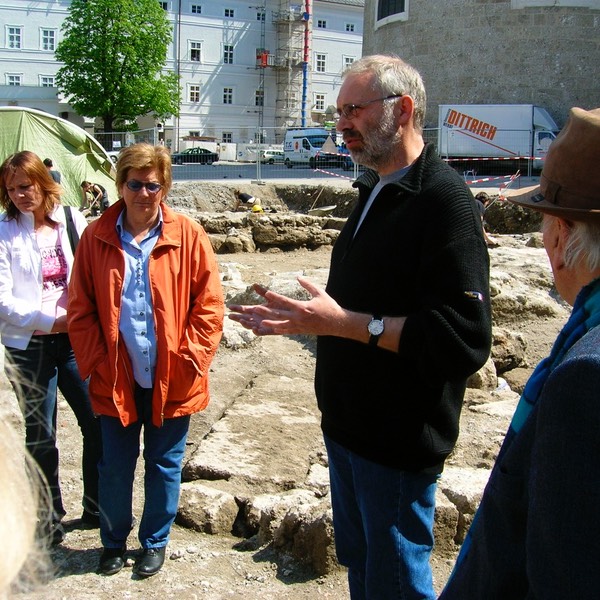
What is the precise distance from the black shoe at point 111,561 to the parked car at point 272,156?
27.6m

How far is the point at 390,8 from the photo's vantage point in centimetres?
2981

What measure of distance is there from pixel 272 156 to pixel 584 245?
31235mm

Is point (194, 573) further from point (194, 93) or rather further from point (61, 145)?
point (194, 93)

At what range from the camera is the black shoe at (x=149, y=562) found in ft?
10.6

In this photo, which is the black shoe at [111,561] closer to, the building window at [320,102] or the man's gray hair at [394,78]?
the man's gray hair at [394,78]

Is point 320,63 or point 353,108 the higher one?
point 320,63

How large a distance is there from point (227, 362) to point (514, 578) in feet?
16.1

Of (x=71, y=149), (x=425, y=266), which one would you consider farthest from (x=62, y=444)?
(x=71, y=149)

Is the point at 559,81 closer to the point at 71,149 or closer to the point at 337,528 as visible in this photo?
the point at 71,149

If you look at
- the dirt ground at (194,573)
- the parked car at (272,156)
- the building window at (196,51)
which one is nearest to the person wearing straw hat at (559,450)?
the dirt ground at (194,573)

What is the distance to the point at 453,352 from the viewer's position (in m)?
2.15

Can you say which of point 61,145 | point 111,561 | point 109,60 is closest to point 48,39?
point 109,60

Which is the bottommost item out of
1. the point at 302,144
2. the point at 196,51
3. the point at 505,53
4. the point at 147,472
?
the point at 147,472

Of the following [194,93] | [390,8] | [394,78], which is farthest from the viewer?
[194,93]
